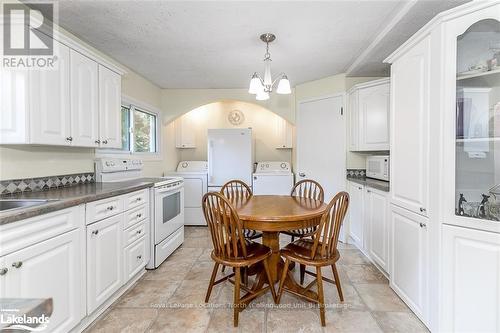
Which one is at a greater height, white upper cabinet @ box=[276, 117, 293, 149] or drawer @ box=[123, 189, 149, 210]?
white upper cabinet @ box=[276, 117, 293, 149]

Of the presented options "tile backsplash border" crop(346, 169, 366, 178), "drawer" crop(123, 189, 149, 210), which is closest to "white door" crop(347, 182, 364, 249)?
"tile backsplash border" crop(346, 169, 366, 178)

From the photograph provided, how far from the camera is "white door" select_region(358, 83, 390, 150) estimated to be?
112 inches

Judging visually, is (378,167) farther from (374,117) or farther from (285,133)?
(285,133)

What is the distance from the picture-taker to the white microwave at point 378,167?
279 cm

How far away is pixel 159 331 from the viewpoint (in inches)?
65.5

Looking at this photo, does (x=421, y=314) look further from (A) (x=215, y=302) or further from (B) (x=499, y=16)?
(B) (x=499, y=16)

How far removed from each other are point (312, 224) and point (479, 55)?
1.59 meters

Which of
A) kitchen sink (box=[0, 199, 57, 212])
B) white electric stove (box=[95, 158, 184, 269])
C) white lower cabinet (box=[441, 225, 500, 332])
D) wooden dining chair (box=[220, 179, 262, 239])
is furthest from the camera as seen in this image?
white electric stove (box=[95, 158, 184, 269])

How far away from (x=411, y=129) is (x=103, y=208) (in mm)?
2445

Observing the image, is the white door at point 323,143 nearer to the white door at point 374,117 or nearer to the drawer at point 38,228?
the white door at point 374,117

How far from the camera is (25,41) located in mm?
1573

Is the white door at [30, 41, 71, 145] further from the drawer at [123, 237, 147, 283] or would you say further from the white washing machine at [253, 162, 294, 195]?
the white washing machine at [253, 162, 294, 195]

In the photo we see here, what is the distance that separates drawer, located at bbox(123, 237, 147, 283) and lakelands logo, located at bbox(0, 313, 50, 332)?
742 mm

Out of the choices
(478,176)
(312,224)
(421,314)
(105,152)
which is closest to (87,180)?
(105,152)
